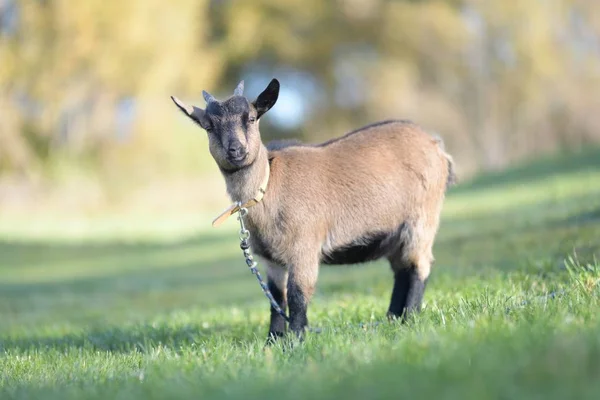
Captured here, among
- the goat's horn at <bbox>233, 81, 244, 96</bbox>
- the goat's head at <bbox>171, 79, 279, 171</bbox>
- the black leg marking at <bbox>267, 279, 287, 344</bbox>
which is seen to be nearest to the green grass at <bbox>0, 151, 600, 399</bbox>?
the black leg marking at <bbox>267, 279, 287, 344</bbox>

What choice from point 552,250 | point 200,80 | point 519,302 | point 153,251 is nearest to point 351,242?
point 519,302

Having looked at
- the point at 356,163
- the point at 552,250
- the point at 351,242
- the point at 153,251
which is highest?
the point at 356,163

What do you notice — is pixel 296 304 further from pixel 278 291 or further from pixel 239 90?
pixel 239 90

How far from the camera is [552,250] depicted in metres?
9.52

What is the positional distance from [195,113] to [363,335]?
2057mm

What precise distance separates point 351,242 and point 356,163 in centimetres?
62

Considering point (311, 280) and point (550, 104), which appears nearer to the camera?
point (311, 280)

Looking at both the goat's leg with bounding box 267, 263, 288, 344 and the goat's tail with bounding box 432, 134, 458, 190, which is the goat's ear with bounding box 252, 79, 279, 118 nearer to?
the goat's leg with bounding box 267, 263, 288, 344

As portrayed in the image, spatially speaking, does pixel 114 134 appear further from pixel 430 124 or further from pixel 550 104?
pixel 550 104

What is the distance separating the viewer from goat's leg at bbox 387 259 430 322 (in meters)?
6.53

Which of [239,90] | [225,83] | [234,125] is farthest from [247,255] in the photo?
[225,83]

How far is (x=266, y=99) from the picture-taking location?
612 centimetres

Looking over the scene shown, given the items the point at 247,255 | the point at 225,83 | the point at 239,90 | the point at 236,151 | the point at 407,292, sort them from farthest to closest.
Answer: the point at 225,83
the point at 407,292
the point at 239,90
the point at 247,255
the point at 236,151

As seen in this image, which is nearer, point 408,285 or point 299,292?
point 299,292
